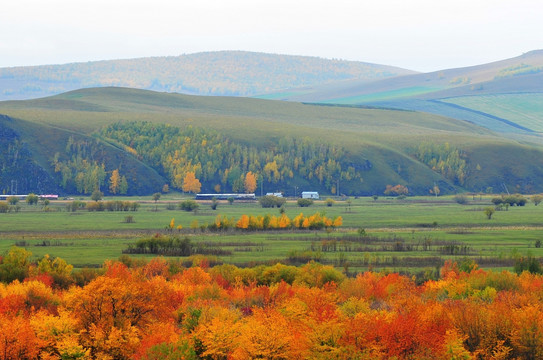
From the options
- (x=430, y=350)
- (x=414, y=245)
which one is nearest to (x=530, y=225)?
(x=414, y=245)

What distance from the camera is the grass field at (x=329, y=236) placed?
3260 inches

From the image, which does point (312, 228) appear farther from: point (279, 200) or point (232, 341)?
point (232, 341)

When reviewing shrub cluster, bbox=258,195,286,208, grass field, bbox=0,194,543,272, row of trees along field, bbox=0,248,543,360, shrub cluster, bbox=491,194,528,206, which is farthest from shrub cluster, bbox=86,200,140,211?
row of trees along field, bbox=0,248,543,360

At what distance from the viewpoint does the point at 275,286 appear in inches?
2371

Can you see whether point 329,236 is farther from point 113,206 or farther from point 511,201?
point 511,201

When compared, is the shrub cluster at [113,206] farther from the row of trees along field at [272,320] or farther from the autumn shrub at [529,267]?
the row of trees along field at [272,320]

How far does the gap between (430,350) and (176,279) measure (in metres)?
25.2

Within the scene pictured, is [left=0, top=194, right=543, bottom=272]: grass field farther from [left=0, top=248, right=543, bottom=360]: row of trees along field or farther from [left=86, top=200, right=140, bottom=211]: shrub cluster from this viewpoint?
[left=0, top=248, right=543, bottom=360]: row of trees along field

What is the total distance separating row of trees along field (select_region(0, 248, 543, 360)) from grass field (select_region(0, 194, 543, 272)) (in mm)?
16850

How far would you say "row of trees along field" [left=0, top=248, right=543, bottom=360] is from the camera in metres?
43.0

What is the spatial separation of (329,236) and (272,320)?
6207 cm

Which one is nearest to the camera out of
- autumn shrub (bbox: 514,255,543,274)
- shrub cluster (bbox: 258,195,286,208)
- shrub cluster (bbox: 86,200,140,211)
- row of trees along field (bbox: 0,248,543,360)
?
row of trees along field (bbox: 0,248,543,360)

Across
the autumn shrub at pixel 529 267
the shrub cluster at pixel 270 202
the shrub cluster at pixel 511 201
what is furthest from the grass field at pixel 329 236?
the shrub cluster at pixel 511 201

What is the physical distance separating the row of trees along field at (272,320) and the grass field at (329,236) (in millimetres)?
16850
